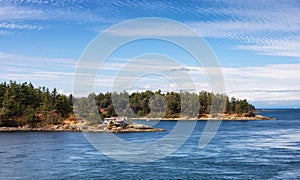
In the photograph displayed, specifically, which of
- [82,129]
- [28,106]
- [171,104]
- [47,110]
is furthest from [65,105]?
[171,104]

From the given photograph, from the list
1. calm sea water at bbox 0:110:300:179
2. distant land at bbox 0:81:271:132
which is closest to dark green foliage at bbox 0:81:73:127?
distant land at bbox 0:81:271:132

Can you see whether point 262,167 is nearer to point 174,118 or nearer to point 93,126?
point 93,126

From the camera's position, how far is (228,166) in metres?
34.3

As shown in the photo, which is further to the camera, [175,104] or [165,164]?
[175,104]

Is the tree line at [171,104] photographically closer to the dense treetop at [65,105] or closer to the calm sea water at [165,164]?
the dense treetop at [65,105]

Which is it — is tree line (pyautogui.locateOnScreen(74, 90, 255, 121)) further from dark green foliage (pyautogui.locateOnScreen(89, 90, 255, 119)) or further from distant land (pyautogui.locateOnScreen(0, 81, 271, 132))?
distant land (pyautogui.locateOnScreen(0, 81, 271, 132))

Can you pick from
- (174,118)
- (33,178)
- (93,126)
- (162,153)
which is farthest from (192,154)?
(174,118)

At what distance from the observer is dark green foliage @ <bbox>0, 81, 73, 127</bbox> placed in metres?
81.3

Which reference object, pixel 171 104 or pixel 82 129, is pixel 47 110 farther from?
pixel 171 104

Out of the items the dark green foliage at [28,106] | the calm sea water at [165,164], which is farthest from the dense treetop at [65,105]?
the calm sea water at [165,164]

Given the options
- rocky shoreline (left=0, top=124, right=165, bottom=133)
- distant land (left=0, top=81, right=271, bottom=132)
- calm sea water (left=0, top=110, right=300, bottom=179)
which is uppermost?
distant land (left=0, top=81, right=271, bottom=132)

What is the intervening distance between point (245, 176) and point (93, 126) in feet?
169

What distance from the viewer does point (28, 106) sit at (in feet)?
276

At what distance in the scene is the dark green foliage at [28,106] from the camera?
8130cm
